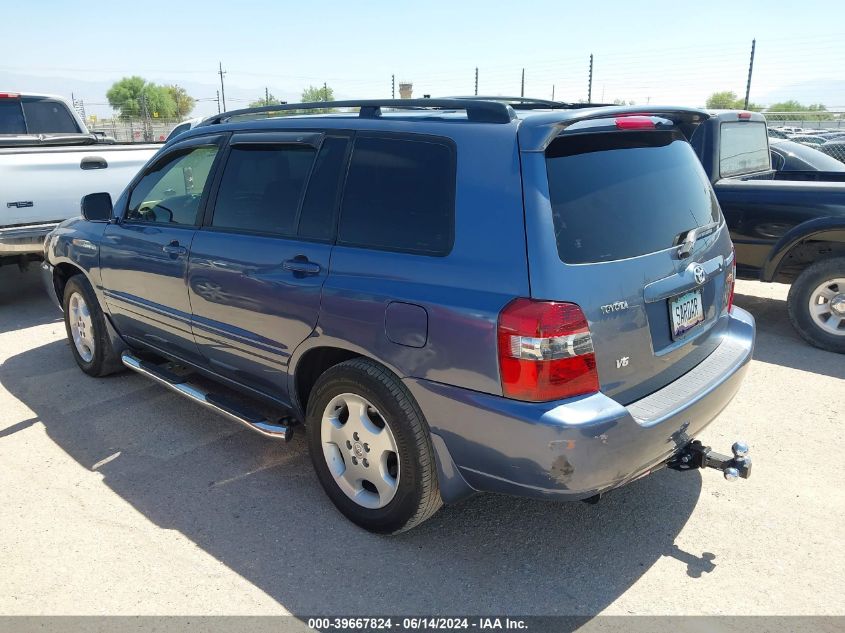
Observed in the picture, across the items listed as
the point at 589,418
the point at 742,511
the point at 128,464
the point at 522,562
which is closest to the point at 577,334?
the point at 589,418

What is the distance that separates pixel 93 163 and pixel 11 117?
279 centimetres

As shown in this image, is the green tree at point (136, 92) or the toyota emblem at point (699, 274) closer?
the toyota emblem at point (699, 274)

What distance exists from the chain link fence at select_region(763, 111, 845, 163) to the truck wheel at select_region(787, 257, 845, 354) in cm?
1151

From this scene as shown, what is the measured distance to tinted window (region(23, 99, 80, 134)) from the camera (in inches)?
354

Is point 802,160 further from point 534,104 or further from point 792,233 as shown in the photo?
point 534,104

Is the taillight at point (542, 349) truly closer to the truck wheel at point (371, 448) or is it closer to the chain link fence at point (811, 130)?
the truck wheel at point (371, 448)

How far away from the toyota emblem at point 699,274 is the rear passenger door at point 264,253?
5.25 feet

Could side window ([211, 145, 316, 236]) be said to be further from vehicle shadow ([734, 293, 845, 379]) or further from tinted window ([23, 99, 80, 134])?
tinted window ([23, 99, 80, 134])

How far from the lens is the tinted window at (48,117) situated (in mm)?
9000

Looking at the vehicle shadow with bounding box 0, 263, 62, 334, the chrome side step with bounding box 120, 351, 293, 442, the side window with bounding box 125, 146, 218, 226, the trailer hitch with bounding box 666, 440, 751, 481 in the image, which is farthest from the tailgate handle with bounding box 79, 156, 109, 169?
the trailer hitch with bounding box 666, 440, 751, 481

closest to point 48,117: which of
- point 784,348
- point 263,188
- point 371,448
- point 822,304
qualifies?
point 263,188

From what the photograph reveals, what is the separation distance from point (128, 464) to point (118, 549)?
0.84m

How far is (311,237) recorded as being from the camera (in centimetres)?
320

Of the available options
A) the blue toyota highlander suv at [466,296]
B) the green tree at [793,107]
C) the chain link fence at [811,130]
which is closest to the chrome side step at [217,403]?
the blue toyota highlander suv at [466,296]
